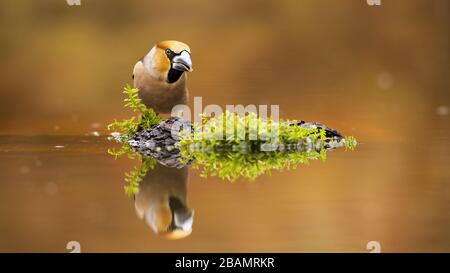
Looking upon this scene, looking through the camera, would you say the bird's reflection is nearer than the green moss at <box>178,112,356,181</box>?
Yes

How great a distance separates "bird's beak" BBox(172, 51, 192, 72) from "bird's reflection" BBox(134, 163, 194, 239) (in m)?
1.73

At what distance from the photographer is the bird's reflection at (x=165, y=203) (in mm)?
4215

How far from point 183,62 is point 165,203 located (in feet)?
8.28

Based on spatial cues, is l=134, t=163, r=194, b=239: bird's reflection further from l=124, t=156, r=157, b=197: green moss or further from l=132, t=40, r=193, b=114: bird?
l=132, t=40, r=193, b=114: bird

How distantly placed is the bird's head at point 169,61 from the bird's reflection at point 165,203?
178 cm

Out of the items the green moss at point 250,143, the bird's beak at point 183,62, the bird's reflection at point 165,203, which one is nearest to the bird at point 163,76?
the bird's beak at point 183,62

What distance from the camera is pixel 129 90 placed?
6941 mm

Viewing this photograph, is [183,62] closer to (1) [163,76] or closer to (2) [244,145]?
(1) [163,76]

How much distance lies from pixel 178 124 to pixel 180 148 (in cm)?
41

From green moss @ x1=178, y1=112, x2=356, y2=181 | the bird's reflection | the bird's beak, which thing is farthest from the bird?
the bird's reflection

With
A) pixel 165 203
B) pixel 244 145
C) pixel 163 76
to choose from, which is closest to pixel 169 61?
pixel 163 76

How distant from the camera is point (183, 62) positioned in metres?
6.84

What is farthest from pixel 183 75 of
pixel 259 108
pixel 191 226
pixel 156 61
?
pixel 191 226

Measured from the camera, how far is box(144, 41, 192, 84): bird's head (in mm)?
6852
